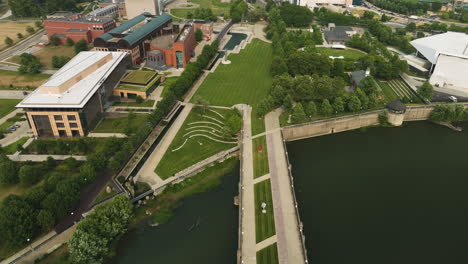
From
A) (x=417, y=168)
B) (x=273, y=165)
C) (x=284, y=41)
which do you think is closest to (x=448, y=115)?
(x=417, y=168)

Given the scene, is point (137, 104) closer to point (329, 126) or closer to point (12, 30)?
point (329, 126)

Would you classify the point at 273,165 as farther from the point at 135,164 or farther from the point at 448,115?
the point at 448,115

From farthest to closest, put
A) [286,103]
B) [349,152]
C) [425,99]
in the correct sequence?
[425,99] < [286,103] < [349,152]

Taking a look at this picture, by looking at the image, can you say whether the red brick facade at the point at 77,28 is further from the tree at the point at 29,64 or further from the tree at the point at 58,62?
the tree at the point at 58,62

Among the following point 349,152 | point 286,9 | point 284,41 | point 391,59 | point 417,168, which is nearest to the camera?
point 417,168

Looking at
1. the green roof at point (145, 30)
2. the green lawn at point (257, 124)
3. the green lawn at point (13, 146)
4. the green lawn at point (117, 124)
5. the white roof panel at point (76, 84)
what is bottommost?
the green lawn at point (13, 146)

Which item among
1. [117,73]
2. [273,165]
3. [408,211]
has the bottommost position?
[408,211]

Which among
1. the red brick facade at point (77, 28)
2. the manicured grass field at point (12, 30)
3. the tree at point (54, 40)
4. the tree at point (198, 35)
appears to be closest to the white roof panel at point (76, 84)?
the red brick facade at point (77, 28)

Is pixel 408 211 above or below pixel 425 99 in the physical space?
below

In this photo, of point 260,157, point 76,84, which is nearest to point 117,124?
point 76,84
